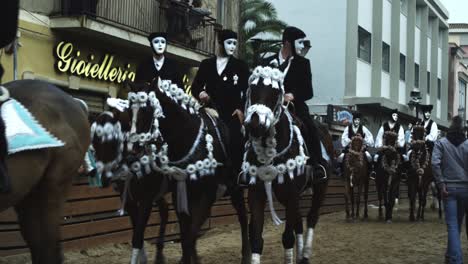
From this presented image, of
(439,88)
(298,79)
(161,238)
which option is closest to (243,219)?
(161,238)

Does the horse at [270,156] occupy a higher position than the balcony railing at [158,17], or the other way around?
the balcony railing at [158,17]

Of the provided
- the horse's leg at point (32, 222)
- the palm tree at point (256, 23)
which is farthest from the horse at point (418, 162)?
the palm tree at point (256, 23)

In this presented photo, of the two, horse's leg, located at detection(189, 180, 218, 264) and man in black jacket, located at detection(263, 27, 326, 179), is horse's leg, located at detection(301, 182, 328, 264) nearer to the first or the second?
man in black jacket, located at detection(263, 27, 326, 179)

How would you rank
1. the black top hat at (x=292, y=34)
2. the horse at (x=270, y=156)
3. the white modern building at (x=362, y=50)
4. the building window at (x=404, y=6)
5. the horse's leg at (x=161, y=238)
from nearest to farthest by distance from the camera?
1. the horse at (x=270, y=156)
2. the black top hat at (x=292, y=34)
3. the horse's leg at (x=161, y=238)
4. the white modern building at (x=362, y=50)
5. the building window at (x=404, y=6)

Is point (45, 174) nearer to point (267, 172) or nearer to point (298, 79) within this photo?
point (267, 172)

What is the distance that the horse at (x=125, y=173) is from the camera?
7164 mm

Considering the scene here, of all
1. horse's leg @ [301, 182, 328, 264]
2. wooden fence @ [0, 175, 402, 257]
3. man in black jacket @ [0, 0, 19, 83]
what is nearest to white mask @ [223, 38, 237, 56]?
horse's leg @ [301, 182, 328, 264]

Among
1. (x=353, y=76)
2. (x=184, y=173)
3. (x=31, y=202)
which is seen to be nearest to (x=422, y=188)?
(x=184, y=173)

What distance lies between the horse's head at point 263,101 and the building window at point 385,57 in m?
32.0

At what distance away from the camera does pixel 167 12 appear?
65.3 ft

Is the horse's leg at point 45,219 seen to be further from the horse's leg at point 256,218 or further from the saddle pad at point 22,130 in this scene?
the horse's leg at point 256,218

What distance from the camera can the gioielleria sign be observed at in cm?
1632

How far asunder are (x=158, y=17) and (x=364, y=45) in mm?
18002

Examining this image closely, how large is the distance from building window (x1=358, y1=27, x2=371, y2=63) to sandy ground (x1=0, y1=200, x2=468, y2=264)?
19838mm
